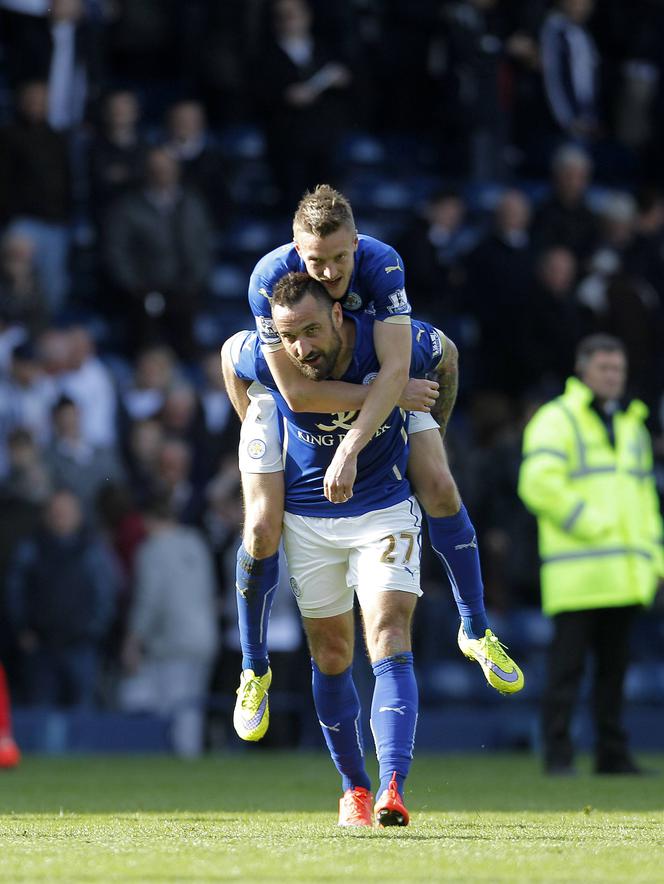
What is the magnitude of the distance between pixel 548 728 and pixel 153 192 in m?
6.62

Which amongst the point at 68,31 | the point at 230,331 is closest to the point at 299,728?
the point at 230,331

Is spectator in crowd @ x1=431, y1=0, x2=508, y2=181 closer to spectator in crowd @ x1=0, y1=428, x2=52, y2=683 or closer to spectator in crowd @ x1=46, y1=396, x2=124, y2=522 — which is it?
spectator in crowd @ x1=46, y1=396, x2=124, y2=522

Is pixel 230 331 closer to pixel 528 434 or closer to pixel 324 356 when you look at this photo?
pixel 528 434

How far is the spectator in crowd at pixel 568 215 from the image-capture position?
16.6 m

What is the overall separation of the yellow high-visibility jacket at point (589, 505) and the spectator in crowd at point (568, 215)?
5.98 metres

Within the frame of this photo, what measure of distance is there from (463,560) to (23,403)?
6.86m

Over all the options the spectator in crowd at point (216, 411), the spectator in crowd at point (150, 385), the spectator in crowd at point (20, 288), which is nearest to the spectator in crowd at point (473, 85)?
the spectator in crowd at point (216, 411)

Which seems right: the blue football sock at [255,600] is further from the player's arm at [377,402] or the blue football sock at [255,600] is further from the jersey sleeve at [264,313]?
the jersey sleeve at [264,313]

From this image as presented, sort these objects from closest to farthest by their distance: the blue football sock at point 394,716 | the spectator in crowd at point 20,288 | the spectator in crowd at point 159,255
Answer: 1. the blue football sock at point 394,716
2. the spectator in crowd at point 20,288
3. the spectator in crowd at point 159,255

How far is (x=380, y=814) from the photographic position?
6793 mm

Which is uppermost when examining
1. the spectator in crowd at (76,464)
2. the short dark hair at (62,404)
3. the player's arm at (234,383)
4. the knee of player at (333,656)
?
the short dark hair at (62,404)

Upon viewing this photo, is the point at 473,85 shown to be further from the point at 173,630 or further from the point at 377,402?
the point at 377,402

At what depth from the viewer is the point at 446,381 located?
768 cm

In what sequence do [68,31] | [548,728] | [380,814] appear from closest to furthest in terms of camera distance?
[380,814] → [548,728] → [68,31]
